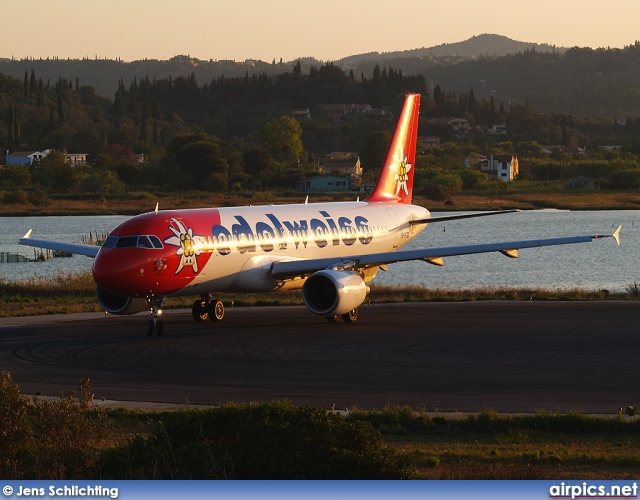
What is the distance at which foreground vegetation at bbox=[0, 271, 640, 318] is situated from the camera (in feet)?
150

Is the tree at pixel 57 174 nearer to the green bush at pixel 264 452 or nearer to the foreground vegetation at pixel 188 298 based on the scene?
the foreground vegetation at pixel 188 298

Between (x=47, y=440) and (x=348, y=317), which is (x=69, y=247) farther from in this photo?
(x=47, y=440)

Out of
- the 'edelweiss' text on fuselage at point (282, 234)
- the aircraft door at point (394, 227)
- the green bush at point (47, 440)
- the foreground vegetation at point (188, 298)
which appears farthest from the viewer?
the aircraft door at point (394, 227)

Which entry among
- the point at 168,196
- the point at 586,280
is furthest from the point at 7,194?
the point at 586,280

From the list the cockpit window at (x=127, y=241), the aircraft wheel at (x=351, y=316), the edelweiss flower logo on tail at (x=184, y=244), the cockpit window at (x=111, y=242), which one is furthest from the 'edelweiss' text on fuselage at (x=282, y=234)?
the aircraft wheel at (x=351, y=316)

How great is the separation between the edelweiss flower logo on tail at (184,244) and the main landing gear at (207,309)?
3.08 metres

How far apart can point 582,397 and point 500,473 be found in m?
9.50

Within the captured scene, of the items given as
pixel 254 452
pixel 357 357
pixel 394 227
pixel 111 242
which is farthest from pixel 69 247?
pixel 254 452

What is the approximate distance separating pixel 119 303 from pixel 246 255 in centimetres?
457

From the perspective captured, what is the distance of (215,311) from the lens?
130ft

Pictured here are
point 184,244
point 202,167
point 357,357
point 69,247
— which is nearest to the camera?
point 357,357

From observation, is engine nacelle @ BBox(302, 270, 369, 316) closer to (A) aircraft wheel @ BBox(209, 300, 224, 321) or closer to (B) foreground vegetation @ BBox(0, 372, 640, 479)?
(A) aircraft wheel @ BBox(209, 300, 224, 321)

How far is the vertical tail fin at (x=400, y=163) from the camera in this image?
49.5 m

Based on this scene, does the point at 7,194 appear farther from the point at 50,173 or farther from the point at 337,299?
the point at 337,299
